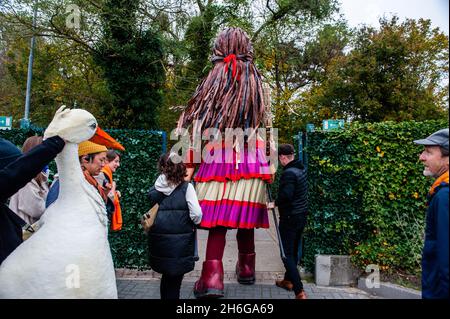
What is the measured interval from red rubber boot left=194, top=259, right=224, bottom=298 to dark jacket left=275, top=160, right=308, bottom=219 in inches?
36.3

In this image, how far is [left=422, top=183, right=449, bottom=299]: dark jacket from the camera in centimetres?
166

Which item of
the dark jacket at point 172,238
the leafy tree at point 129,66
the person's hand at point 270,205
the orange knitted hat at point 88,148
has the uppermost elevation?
the leafy tree at point 129,66

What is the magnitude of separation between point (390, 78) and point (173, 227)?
1415cm

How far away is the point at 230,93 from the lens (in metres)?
4.09

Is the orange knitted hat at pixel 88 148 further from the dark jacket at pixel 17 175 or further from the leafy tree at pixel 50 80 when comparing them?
the leafy tree at pixel 50 80

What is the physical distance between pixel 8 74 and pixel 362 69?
56.3 ft

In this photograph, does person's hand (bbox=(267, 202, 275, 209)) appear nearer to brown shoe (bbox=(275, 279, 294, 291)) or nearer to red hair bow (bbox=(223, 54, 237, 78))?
brown shoe (bbox=(275, 279, 294, 291))

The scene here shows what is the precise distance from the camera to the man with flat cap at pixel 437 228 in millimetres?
1671

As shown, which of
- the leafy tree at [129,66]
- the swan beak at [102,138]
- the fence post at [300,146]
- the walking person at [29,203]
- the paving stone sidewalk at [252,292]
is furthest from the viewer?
the leafy tree at [129,66]

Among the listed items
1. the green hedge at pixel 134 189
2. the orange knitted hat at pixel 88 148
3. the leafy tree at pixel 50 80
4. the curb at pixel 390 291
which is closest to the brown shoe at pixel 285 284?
the curb at pixel 390 291

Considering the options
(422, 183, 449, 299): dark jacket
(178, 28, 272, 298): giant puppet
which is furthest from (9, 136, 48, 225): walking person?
(422, 183, 449, 299): dark jacket

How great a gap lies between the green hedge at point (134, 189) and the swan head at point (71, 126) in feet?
9.67

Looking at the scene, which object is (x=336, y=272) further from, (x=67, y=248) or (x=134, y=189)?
(x=67, y=248)
